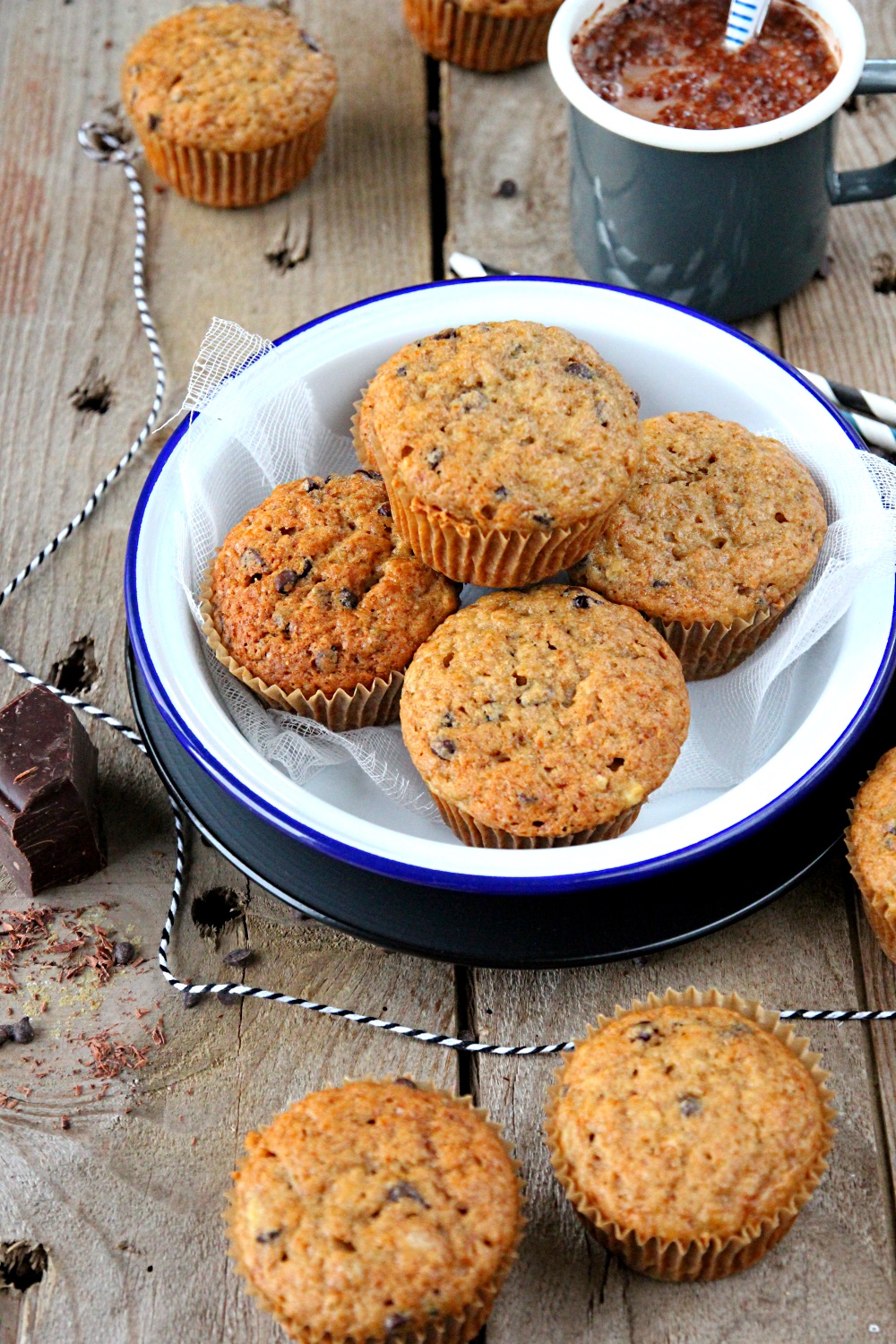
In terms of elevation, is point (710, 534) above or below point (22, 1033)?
above

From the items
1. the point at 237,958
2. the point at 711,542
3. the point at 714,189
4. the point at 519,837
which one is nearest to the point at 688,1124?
the point at 519,837

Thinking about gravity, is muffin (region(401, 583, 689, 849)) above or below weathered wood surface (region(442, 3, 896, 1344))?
above

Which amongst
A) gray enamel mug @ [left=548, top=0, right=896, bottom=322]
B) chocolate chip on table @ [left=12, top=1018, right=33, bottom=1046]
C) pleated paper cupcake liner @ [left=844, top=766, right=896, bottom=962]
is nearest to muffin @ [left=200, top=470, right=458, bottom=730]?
chocolate chip on table @ [left=12, top=1018, right=33, bottom=1046]

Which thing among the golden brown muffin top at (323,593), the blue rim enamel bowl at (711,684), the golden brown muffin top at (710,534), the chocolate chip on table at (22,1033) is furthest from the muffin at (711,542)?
the chocolate chip on table at (22,1033)

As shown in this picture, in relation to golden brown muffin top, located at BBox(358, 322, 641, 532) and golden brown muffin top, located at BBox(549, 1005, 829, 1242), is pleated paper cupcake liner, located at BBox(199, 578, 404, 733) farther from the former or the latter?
golden brown muffin top, located at BBox(549, 1005, 829, 1242)

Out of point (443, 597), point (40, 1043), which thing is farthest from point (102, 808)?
point (443, 597)

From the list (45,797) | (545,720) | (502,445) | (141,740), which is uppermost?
(502,445)

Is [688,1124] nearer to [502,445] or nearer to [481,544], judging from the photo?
[481,544]

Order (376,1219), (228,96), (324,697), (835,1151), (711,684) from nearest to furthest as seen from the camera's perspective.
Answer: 1. (376,1219)
2. (835,1151)
3. (324,697)
4. (711,684)
5. (228,96)
